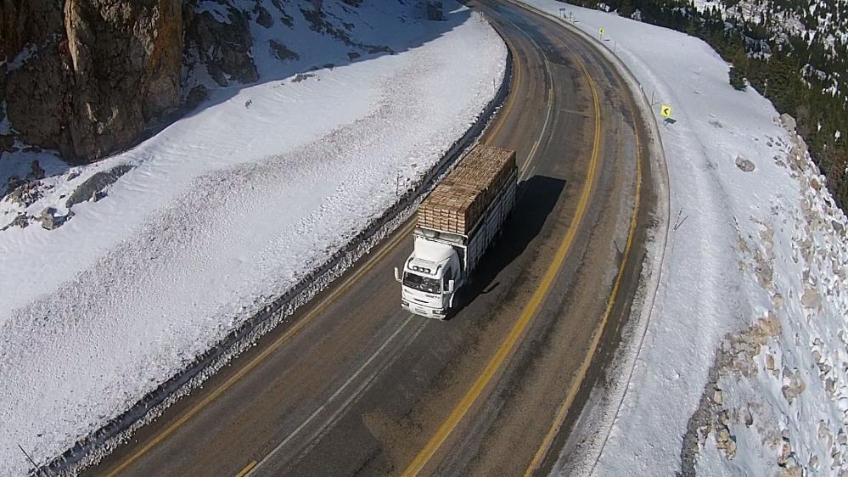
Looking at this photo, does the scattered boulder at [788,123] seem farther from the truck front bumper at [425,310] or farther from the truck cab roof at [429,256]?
the truck front bumper at [425,310]

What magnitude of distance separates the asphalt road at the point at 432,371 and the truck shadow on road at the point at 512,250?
0.26ft

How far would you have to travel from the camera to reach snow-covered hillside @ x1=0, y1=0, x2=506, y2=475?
63.3 ft

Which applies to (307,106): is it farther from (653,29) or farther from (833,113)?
(833,113)

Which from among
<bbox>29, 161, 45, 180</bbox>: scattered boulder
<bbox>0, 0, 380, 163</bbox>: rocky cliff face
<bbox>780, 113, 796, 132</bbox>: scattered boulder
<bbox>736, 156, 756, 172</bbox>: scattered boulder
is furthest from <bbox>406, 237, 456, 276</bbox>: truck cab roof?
<bbox>780, 113, 796, 132</bbox>: scattered boulder

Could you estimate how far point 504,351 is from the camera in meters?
19.7

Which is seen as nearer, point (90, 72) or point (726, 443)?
point (726, 443)

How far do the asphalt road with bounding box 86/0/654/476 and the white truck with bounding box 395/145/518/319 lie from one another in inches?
44.9

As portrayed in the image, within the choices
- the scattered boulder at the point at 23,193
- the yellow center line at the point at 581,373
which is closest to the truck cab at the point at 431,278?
the yellow center line at the point at 581,373

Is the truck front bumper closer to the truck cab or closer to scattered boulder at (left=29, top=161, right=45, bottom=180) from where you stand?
the truck cab

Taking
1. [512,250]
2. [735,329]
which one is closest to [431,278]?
[512,250]

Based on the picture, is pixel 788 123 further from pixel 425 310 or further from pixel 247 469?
pixel 247 469

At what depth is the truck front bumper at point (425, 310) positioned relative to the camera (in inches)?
809

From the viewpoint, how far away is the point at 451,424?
56.4 feet

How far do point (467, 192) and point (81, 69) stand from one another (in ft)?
68.2
